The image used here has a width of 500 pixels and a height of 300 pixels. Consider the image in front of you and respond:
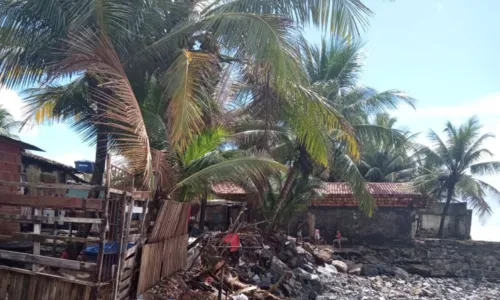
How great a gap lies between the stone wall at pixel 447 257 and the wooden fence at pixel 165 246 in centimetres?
1272

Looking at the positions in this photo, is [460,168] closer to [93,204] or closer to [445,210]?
[445,210]

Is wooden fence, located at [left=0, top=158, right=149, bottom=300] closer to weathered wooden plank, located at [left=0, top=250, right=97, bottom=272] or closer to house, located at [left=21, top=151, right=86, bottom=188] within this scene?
weathered wooden plank, located at [left=0, top=250, right=97, bottom=272]

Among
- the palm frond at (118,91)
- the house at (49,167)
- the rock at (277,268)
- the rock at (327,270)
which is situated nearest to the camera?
the palm frond at (118,91)

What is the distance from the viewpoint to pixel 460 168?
24422 mm

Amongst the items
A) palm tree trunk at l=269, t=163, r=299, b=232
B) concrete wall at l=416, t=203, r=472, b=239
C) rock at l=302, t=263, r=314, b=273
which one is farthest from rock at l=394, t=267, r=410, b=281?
concrete wall at l=416, t=203, r=472, b=239

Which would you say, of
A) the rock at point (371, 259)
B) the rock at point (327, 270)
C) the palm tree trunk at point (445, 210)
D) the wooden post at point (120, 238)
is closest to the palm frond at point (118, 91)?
the wooden post at point (120, 238)

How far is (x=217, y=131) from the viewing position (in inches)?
365

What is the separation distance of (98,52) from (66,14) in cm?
200

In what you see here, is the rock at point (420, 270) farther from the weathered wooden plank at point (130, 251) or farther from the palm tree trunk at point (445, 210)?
the weathered wooden plank at point (130, 251)

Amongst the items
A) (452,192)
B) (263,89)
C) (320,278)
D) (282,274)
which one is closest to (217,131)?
(263,89)

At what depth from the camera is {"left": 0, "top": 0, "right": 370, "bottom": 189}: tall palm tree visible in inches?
287

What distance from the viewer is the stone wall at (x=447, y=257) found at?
20.0 m

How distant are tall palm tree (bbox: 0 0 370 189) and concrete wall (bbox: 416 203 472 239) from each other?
1877 cm

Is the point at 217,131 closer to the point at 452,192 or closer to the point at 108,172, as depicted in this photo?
the point at 108,172
